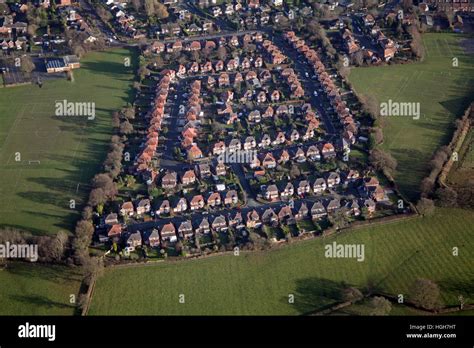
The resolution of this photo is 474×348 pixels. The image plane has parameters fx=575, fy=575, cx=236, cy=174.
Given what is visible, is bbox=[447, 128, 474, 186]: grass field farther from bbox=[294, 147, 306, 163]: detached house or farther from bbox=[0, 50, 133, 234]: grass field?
bbox=[0, 50, 133, 234]: grass field

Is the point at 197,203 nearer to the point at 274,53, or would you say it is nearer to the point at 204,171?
the point at 204,171

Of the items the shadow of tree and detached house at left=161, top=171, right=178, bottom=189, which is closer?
the shadow of tree

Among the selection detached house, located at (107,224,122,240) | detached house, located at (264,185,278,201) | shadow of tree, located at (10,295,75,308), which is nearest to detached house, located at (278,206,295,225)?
detached house, located at (264,185,278,201)

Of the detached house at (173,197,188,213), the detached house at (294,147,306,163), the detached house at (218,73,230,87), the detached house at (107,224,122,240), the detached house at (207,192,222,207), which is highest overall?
the detached house at (218,73,230,87)

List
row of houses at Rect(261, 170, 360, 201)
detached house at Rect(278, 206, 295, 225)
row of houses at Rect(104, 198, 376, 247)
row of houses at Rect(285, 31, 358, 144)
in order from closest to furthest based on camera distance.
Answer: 1. row of houses at Rect(104, 198, 376, 247)
2. detached house at Rect(278, 206, 295, 225)
3. row of houses at Rect(261, 170, 360, 201)
4. row of houses at Rect(285, 31, 358, 144)

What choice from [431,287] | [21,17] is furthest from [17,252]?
[21,17]

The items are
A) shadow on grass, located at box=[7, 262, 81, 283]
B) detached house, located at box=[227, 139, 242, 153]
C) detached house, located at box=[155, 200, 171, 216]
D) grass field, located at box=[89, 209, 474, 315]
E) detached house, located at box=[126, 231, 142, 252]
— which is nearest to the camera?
grass field, located at box=[89, 209, 474, 315]

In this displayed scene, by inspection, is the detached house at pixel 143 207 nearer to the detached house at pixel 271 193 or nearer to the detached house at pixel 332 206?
the detached house at pixel 271 193

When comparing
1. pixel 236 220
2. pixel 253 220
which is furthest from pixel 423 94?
pixel 236 220
